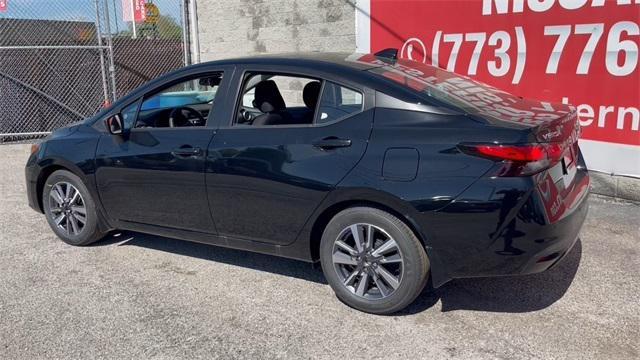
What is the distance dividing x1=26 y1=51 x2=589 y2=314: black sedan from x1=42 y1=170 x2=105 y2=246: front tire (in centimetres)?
5

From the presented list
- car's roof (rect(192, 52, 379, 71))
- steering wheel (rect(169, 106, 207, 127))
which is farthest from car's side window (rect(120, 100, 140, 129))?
car's roof (rect(192, 52, 379, 71))

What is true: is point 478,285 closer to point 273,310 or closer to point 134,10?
point 273,310

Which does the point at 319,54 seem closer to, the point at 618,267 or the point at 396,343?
the point at 396,343

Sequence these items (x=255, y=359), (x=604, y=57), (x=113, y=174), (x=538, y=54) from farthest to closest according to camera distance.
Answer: (x=538, y=54), (x=604, y=57), (x=113, y=174), (x=255, y=359)

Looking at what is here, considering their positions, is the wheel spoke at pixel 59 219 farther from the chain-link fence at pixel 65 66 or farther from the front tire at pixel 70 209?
the chain-link fence at pixel 65 66

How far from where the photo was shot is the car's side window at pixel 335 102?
3.61 metres

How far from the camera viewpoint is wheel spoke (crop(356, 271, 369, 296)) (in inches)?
Result: 140

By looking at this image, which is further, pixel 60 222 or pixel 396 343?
pixel 60 222

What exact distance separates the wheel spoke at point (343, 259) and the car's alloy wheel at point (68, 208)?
7.85ft

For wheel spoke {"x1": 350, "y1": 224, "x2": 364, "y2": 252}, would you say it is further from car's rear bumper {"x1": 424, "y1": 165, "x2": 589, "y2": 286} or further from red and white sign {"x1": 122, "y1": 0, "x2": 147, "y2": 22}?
red and white sign {"x1": 122, "y1": 0, "x2": 147, "y2": 22}

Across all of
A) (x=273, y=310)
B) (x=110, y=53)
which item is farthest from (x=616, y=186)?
(x=110, y=53)

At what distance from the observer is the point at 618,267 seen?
4.25 m

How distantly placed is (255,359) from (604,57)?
4690 millimetres

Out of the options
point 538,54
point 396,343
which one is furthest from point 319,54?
point 538,54
